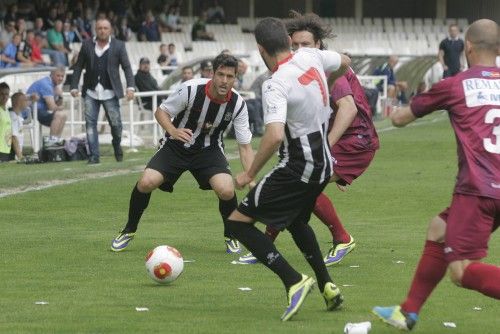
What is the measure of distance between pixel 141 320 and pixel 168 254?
57.3 inches

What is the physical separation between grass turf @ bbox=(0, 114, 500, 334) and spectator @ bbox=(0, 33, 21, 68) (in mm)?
10215

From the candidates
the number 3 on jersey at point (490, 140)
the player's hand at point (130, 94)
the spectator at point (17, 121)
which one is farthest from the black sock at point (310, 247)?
the spectator at point (17, 121)

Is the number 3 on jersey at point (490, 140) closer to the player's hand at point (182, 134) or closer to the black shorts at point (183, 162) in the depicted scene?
the player's hand at point (182, 134)

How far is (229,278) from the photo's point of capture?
34.2ft

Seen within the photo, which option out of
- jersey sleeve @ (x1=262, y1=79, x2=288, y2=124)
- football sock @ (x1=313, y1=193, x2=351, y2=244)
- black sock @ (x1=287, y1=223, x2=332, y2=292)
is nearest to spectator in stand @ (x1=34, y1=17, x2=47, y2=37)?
football sock @ (x1=313, y1=193, x2=351, y2=244)

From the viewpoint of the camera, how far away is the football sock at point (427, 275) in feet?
26.1

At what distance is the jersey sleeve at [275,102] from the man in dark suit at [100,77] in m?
11.9

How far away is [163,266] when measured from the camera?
392 inches

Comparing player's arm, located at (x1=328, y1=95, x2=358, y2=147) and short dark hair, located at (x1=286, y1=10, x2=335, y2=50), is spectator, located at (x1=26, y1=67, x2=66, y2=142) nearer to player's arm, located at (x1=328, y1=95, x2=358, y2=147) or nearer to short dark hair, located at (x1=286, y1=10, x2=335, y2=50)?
player's arm, located at (x1=328, y1=95, x2=358, y2=147)

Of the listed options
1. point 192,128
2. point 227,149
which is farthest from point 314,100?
point 227,149

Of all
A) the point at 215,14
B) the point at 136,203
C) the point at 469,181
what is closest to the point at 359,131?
the point at 136,203

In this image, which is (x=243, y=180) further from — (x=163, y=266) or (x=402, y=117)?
(x=163, y=266)

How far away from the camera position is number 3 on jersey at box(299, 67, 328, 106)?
8.75 m

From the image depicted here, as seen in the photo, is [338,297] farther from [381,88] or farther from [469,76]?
[381,88]
